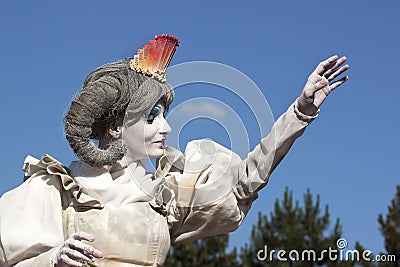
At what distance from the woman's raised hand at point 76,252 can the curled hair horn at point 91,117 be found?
15.7 inches

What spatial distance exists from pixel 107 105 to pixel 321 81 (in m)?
0.77

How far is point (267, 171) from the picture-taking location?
9.07ft

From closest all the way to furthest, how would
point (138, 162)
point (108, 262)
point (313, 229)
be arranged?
1. point (108, 262)
2. point (138, 162)
3. point (313, 229)

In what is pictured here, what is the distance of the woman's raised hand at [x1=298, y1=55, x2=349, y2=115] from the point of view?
8.75ft

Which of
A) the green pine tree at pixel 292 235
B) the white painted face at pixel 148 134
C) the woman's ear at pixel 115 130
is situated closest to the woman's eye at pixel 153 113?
the white painted face at pixel 148 134

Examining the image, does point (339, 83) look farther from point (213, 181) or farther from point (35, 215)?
point (35, 215)

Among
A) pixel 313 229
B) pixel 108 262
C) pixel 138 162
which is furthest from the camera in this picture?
pixel 313 229

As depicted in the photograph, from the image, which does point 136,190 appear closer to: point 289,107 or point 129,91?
point 129,91

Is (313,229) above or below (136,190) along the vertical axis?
above

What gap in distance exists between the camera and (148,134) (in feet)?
9.03

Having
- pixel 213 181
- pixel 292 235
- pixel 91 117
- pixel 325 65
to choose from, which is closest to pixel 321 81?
pixel 325 65

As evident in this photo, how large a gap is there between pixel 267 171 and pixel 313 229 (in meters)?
10.0

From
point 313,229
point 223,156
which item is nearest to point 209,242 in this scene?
point 313,229

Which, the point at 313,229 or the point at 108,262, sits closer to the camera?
the point at 108,262
